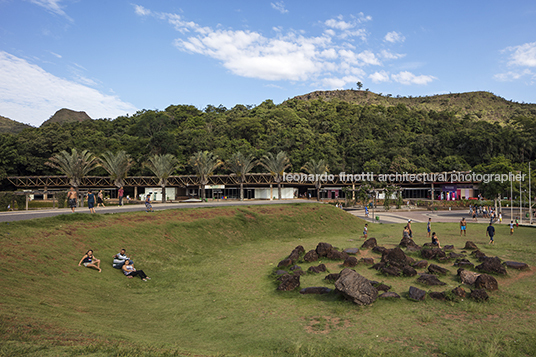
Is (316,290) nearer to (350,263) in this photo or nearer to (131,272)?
(350,263)

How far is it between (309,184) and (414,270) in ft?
187

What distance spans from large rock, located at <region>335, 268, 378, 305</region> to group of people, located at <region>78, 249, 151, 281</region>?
9939mm

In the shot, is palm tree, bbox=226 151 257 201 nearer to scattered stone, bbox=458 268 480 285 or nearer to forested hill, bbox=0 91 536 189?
forested hill, bbox=0 91 536 189

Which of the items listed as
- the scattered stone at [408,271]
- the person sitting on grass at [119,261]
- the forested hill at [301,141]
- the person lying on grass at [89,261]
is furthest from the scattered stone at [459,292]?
the forested hill at [301,141]

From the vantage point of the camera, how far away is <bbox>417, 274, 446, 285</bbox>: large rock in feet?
49.2

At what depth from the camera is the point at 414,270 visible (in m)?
16.4

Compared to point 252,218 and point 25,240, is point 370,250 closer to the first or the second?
point 252,218

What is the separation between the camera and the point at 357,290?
13016mm

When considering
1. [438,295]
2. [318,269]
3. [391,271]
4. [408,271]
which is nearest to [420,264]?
[408,271]

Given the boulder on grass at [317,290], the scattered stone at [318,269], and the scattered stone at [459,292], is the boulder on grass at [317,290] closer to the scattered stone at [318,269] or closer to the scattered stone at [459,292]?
the scattered stone at [318,269]

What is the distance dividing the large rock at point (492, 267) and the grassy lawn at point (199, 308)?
0.46m

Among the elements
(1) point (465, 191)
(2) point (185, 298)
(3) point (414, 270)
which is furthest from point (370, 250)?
(1) point (465, 191)

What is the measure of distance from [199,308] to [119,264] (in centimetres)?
582

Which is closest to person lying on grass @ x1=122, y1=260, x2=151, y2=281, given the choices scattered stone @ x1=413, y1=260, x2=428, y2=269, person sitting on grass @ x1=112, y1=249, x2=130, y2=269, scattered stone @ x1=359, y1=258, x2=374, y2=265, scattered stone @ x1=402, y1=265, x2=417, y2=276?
person sitting on grass @ x1=112, y1=249, x2=130, y2=269
